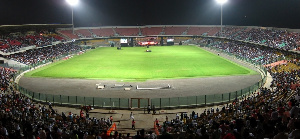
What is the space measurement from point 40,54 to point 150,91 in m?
40.6

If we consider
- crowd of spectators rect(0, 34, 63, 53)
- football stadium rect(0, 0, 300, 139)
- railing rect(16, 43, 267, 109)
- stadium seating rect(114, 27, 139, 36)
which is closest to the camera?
football stadium rect(0, 0, 300, 139)

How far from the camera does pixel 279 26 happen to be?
72.5 metres

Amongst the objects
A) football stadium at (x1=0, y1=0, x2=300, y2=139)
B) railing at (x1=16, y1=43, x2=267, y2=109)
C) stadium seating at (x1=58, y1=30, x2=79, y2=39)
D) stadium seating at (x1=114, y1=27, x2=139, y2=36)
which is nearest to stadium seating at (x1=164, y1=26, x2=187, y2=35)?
stadium seating at (x1=114, y1=27, x2=139, y2=36)

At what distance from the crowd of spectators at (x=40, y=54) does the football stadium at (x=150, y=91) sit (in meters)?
0.28

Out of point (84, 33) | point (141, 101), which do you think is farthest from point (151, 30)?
point (141, 101)

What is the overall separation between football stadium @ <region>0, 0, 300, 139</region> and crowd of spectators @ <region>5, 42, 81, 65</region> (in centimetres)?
28

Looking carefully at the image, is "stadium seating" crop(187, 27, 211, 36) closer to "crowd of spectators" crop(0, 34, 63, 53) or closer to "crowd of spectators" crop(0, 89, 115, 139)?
"crowd of spectators" crop(0, 34, 63, 53)

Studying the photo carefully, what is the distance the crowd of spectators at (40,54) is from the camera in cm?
5628

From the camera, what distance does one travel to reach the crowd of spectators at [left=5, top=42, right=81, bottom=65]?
56275 mm

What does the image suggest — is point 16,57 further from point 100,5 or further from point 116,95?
point 100,5

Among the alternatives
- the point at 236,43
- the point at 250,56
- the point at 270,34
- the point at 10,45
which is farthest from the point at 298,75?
the point at 10,45

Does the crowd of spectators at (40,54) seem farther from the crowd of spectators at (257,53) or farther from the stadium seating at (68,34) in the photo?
the crowd of spectators at (257,53)

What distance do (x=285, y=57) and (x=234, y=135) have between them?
45.1 m

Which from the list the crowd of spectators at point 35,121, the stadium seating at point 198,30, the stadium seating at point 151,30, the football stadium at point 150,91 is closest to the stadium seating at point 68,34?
the football stadium at point 150,91
